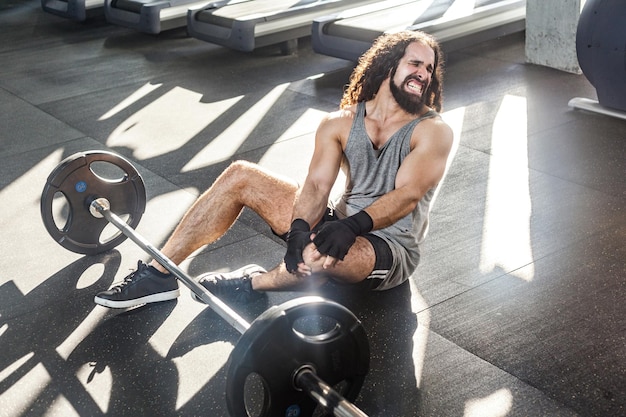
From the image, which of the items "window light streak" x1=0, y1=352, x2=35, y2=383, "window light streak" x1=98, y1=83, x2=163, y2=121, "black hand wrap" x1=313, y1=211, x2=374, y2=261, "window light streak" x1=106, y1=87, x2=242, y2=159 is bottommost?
"window light streak" x1=98, y1=83, x2=163, y2=121

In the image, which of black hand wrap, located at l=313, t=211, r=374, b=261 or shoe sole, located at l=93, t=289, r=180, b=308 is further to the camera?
shoe sole, located at l=93, t=289, r=180, b=308

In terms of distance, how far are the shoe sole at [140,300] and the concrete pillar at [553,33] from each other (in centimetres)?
363

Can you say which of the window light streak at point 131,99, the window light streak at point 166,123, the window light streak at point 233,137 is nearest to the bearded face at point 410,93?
the window light streak at point 233,137

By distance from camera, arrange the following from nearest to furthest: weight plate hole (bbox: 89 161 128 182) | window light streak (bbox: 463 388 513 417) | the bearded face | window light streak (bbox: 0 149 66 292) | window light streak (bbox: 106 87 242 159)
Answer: window light streak (bbox: 463 388 513 417)
the bearded face
window light streak (bbox: 0 149 66 292)
weight plate hole (bbox: 89 161 128 182)
window light streak (bbox: 106 87 242 159)

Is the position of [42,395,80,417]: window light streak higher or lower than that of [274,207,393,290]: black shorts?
lower

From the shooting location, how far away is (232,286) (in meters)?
2.83

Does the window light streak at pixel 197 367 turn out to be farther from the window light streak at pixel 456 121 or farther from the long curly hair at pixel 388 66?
the window light streak at pixel 456 121

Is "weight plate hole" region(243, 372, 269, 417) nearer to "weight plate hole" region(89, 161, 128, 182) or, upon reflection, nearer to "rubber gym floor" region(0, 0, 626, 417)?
"rubber gym floor" region(0, 0, 626, 417)

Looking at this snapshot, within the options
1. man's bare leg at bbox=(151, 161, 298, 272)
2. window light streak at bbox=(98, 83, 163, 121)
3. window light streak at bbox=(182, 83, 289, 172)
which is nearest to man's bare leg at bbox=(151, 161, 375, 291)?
man's bare leg at bbox=(151, 161, 298, 272)

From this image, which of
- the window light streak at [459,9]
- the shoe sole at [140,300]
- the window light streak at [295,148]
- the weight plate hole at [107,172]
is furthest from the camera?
the window light streak at [459,9]

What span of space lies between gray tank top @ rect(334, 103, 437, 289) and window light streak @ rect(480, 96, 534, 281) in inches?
17.1

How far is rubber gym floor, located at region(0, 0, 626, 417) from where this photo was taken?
239cm

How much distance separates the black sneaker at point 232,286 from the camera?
111 inches

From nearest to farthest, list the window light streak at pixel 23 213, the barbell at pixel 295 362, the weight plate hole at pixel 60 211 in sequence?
the barbell at pixel 295 362 < the window light streak at pixel 23 213 < the weight plate hole at pixel 60 211
